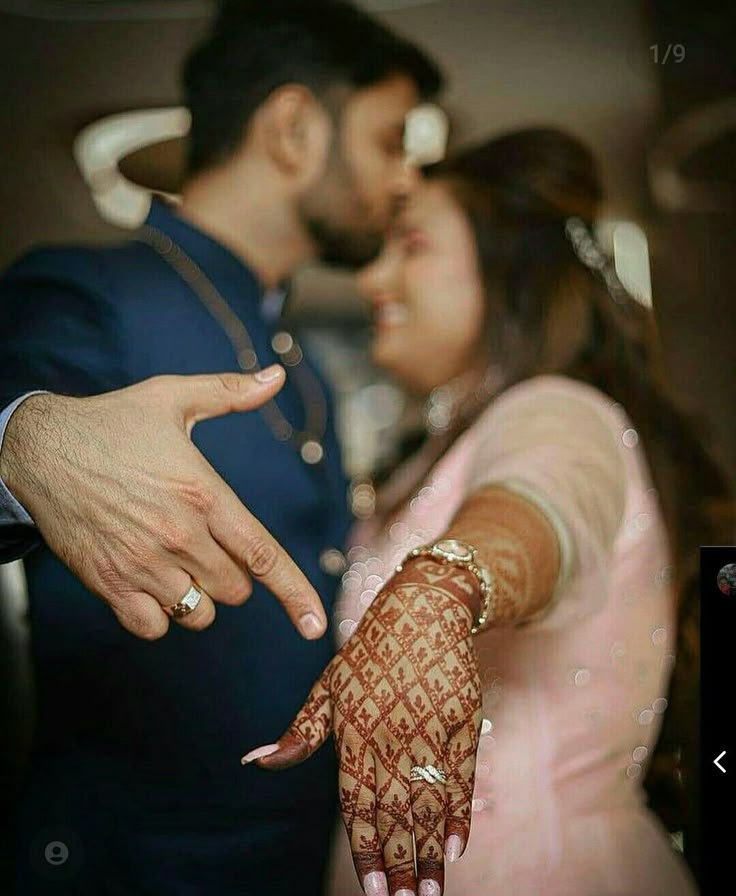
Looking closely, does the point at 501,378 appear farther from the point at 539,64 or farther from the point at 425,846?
the point at 425,846

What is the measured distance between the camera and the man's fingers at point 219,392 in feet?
4.97

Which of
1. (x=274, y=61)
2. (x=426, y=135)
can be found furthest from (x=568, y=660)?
(x=274, y=61)

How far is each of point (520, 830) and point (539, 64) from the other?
1.15 metres

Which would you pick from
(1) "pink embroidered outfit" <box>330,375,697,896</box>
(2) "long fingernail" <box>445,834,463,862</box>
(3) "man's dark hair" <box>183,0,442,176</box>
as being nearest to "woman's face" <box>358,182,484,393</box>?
(1) "pink embroidered outfit" <box>330,375,697,896</box>

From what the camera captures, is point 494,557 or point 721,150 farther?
point 721,150

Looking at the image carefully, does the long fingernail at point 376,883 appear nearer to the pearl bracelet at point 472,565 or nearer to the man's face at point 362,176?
the pearl bracelet at point 472,565

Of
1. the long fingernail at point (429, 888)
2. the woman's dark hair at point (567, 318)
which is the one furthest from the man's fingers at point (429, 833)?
the woman's dark hair at point (567, 318)

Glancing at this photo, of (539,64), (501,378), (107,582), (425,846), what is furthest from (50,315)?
(425,846)

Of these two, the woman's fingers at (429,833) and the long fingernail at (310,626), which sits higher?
the long fingernail at (310,626)

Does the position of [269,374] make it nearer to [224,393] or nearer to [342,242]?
[224,393]

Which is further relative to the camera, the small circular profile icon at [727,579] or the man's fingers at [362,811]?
the small circular profile icon at [727,579]

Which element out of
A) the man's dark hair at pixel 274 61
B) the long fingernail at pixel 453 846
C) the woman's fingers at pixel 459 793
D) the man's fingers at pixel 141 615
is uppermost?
the man's dark hair at pixel 274 61

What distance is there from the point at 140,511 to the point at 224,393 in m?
0.21

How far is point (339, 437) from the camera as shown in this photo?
1563 millimetres
